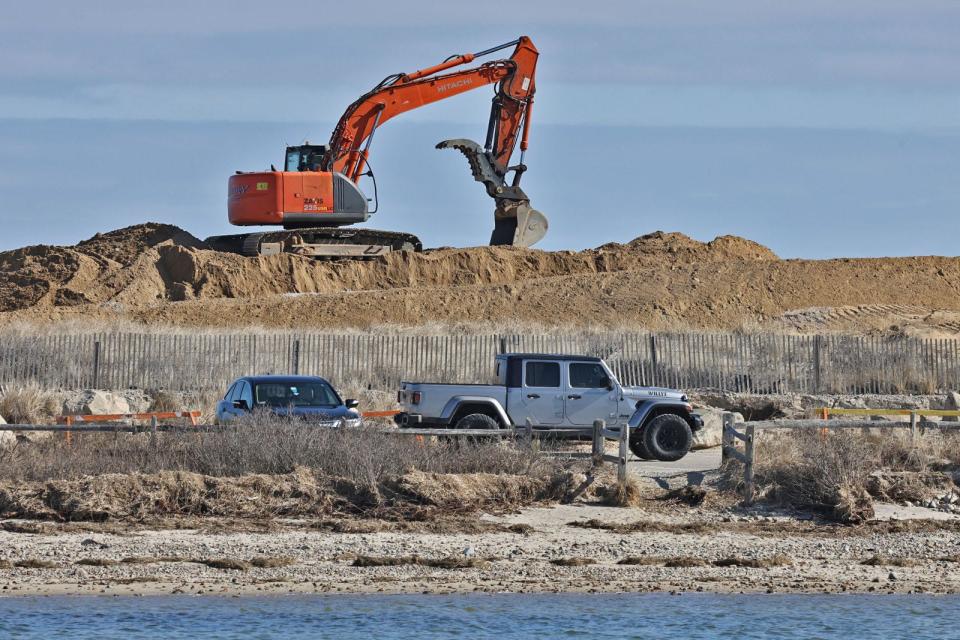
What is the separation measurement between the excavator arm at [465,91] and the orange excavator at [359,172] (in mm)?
33

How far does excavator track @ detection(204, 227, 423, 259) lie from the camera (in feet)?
162

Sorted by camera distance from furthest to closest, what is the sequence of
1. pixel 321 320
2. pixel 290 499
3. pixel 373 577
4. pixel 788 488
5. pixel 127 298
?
pixel 127 298
pixel 321 320
pixel 788 488
pixel 290 499
pixel 373 577

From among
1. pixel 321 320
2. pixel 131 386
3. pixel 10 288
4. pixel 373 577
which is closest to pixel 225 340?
pixel 131 386

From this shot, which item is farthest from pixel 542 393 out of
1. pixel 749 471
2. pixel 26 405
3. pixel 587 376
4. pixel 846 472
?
pixel 26 405

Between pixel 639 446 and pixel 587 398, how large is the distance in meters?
1.06

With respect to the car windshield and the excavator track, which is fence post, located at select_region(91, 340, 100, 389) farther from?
the excavator track

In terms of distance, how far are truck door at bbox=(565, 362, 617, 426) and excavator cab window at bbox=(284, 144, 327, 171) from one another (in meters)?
27.4

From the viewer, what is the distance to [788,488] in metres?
17.9

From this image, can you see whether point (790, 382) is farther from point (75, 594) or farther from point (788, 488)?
point (75, 594)

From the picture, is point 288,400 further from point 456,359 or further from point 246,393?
point 456,359

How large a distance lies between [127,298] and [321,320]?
7.58 metres

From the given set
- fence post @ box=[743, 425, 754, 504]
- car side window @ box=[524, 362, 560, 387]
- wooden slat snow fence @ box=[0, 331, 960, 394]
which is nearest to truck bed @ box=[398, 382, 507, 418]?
car side window @ box=[524, 362, 560, 387]

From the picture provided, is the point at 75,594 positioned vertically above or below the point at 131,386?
below

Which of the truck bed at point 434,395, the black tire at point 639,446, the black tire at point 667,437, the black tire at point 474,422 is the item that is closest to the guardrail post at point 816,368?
the black tire at point 667,437
